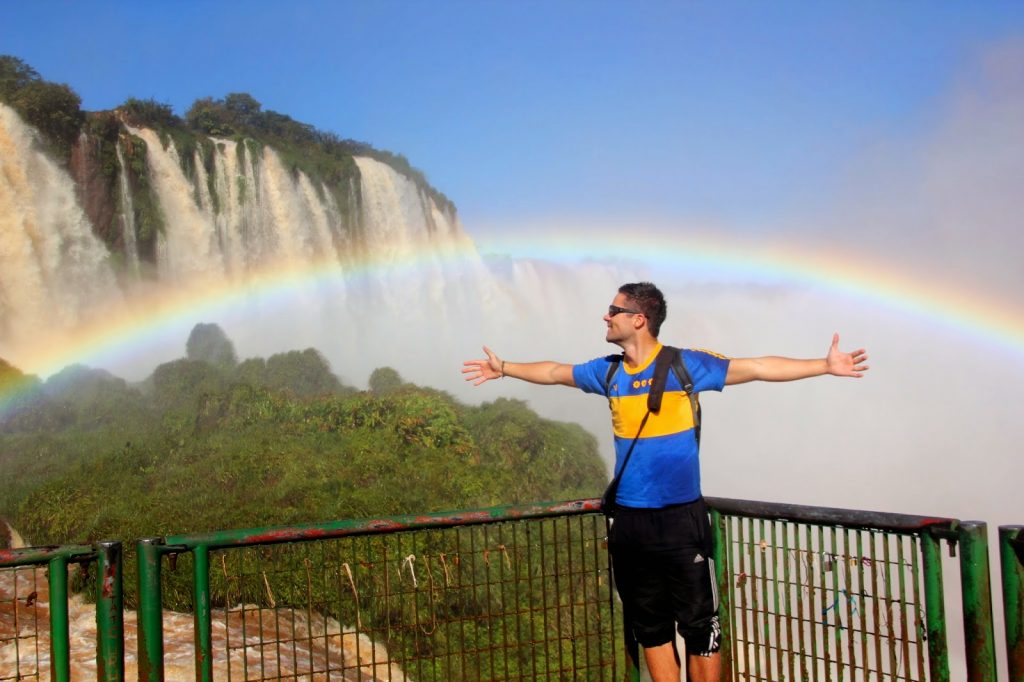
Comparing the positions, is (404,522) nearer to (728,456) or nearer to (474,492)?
(474,492)

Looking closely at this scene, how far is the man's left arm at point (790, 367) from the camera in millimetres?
3568

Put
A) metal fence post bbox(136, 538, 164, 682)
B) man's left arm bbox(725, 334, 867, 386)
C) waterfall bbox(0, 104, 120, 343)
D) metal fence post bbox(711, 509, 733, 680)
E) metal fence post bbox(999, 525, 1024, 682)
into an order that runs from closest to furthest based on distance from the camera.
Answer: metal fence post bbox(999, 525, 1024, 682)
metal fence post bbox(136, 538, 164, 682)
man's left arm bbox(725, 334, 867, 386)
metal fence post bbox(711, 509, 733, 680)
waterfall bbox(0, 104, 120, 343)

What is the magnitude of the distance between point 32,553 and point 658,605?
238 centimetres

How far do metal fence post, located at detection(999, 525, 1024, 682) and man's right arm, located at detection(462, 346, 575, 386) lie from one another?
180 cm

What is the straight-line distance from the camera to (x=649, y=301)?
3785 millimetres

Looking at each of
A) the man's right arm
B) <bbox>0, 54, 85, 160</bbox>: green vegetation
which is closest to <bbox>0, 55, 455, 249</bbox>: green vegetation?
<bbox>0, 54, 85, 160</bbox>: green vegetation

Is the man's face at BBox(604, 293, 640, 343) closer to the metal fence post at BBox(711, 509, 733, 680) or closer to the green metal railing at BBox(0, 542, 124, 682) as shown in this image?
the metal fence post at BBox(711, 509, 733, 680)

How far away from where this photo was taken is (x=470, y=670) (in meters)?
9.79

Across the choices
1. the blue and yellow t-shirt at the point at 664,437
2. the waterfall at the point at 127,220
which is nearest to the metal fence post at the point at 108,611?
the blue and yellow t-shirt at the point at 664,437

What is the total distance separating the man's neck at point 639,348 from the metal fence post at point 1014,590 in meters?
1.44

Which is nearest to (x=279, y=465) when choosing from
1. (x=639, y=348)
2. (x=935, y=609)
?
(x=639, y=348)

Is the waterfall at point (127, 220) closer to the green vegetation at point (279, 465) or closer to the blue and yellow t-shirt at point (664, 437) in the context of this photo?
the green vegetation at point (279, 465)

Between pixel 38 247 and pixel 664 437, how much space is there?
23.6m

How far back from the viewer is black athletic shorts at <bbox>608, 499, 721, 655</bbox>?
362cm
